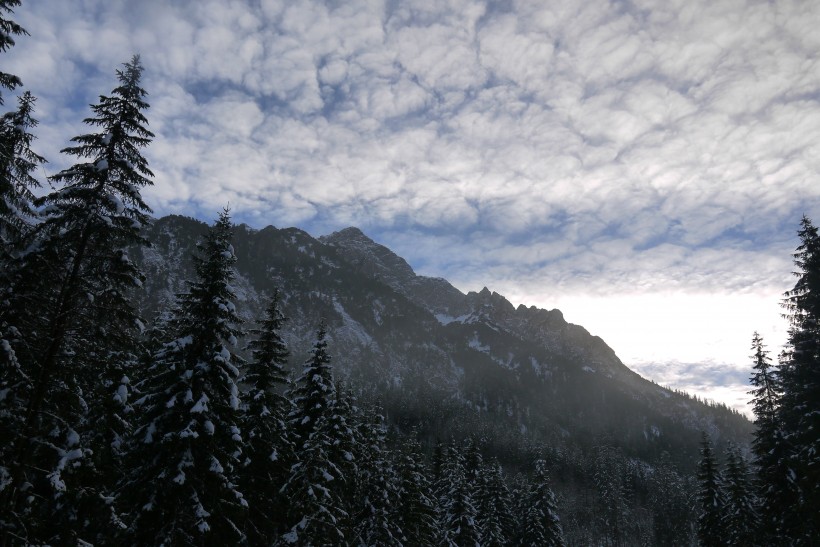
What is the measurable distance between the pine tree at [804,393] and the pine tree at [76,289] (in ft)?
94.9

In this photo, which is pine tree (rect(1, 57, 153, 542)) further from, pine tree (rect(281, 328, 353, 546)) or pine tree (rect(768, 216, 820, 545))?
pine tree (rect(768, 216, 820, 545))

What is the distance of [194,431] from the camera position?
681 inches

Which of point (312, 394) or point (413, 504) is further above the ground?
point (312, 394)

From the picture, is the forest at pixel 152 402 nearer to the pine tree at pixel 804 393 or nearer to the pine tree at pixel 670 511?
the pine tree at pixel 804 393

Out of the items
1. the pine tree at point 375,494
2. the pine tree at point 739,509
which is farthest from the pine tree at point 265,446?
the pine tree at point 739,509

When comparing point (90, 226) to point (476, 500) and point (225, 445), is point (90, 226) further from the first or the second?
point (476, 500)

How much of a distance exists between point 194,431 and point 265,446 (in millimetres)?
7610

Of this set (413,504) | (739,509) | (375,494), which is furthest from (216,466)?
(739,509)

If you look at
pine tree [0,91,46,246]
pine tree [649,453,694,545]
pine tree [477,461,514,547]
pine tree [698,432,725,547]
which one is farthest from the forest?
pine tree [649,453,694,545]

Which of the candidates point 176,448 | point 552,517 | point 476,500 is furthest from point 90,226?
point 552,517

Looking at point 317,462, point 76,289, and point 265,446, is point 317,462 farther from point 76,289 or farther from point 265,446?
point 76,289

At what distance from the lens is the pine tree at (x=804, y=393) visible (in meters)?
22.8

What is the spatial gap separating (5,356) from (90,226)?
4.13 metres

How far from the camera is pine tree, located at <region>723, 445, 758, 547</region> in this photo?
128ft
